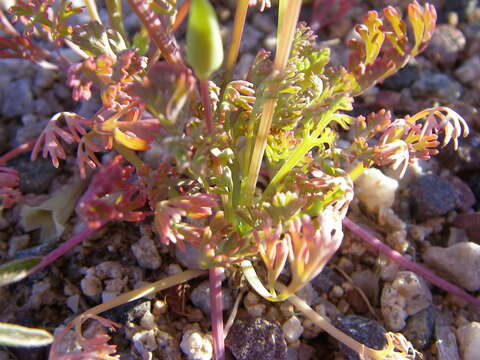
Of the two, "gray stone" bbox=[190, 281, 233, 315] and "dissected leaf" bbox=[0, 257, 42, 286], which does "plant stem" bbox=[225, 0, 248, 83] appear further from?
"dissected leaf" bbox=[0, 257, 42, 286]

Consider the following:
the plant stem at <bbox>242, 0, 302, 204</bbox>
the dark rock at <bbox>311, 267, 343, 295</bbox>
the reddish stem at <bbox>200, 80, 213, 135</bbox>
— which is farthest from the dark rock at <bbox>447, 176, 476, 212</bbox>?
the reddish stem at <bbox>200, 80, 213, 135</bbox>

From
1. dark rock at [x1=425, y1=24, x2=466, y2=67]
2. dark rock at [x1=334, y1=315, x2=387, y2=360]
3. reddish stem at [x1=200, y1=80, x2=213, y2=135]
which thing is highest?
reddish stem at [x1=200, y1=80, x2=213, y2=135]

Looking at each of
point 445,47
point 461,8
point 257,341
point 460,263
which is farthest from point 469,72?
point 257,341

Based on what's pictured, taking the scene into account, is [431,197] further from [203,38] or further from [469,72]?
[203,38]

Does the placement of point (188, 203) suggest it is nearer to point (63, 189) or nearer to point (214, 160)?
point (214, 160)

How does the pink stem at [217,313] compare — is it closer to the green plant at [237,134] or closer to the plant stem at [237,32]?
the green plant at [237,134]

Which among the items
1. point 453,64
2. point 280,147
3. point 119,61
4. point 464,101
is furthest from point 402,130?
point 453,64
